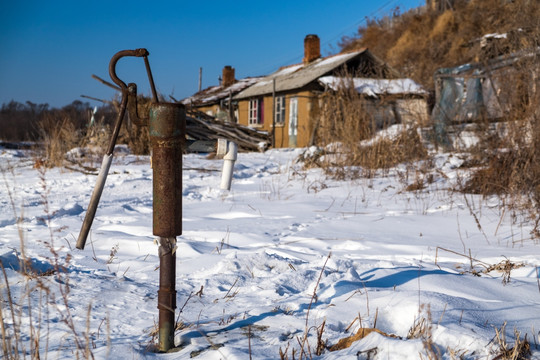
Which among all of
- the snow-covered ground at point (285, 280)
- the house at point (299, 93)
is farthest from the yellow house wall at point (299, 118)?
the snow-covered ground at point (285, 280)

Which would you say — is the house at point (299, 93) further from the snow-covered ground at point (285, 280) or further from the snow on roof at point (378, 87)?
the snow-covered ground at point (285, 280)

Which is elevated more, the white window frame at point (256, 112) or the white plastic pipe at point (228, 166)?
the white window frame at point (256, 112)

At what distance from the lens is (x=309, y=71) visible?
665 inches

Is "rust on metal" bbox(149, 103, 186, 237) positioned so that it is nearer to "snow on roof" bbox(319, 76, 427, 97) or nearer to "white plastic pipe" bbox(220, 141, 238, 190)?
"white plastic pipe" bbox(220, 141, 238, 190)

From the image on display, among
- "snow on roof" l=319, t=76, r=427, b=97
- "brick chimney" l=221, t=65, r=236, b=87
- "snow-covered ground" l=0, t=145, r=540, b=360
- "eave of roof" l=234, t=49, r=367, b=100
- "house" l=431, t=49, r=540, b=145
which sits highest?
"brick chimney" l=221, t=65, r=236, b=87

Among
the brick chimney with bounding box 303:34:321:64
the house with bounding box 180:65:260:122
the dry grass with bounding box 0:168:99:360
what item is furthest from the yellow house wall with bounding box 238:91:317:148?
the dry grass with bounding box 0:168:99:360

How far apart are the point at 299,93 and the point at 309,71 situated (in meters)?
1.26

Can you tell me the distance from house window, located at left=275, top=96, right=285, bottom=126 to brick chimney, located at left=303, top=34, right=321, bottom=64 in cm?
291

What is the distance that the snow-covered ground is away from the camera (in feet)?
4.34

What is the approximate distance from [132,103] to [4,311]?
86 cm

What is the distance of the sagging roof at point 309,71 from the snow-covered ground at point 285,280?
10.8 meters

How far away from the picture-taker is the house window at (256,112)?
19.0 m

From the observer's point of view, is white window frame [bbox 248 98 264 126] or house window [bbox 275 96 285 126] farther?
white window frame [bbox 248 98 264 126]

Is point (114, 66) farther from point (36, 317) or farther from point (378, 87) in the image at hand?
point (378, 87)
